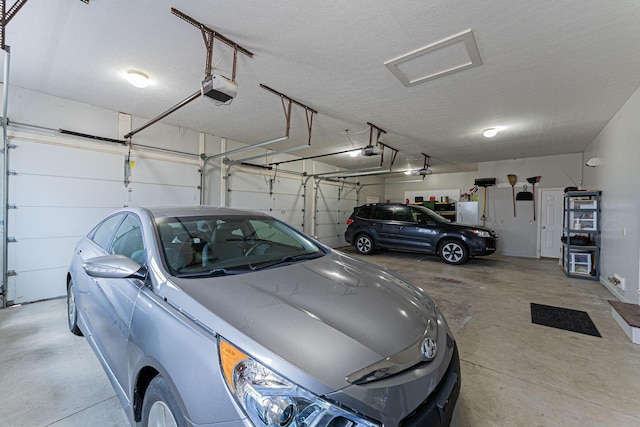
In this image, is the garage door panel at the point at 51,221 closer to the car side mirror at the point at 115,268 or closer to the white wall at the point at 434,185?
the car side mirror at the point at 115,268

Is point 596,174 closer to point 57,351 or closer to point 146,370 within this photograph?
point 146,370

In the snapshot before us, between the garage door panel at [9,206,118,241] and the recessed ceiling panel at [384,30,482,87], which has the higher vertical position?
the recessed ceiling panel at [384,30,482,87]

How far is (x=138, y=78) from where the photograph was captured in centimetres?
311

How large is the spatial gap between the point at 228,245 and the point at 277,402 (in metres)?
1.14

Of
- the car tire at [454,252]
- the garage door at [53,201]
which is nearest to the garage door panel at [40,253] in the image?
the garage door at [53,201]

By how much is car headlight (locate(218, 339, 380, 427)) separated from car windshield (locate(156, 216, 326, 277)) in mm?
635

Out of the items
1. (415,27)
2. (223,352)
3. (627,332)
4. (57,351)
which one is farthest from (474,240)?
(57,351)

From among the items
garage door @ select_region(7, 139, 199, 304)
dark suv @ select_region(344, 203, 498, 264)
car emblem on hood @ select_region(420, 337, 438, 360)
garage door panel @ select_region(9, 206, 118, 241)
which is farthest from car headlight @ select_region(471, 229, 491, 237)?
garage door panel @ select_region(9, 206, 118, 241)

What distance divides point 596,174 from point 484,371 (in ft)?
19.2

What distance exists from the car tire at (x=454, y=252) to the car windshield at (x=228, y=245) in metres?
5.30

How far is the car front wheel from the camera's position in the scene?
7551mm

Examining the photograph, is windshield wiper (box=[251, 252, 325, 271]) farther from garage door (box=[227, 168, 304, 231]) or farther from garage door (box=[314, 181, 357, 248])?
garage door (box=[314, 181, 357, 248])

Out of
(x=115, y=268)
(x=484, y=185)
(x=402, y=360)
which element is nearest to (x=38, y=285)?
(x=115, y=268)

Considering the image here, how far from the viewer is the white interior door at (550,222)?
23.2 feet
